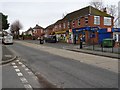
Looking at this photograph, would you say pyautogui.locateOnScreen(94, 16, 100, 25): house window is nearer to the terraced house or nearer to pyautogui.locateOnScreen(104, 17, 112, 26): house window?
the terraced house

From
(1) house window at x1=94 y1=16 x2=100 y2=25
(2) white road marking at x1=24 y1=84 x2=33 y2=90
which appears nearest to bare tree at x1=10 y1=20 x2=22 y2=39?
(1) house window at x1=94 y1=16 x2=100 y2=25

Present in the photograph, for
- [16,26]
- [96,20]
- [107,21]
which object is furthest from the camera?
[16,26]

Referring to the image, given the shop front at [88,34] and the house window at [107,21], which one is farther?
Answer: the house window at [107,21]

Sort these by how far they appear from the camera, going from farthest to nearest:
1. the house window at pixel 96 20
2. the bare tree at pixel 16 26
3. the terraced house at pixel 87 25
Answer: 1. the bare tree at pixel 16 26
2. the house window at pixel 96 20
3. the terraced house at pixel 87 25

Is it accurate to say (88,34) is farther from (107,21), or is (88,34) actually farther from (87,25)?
(107,21)

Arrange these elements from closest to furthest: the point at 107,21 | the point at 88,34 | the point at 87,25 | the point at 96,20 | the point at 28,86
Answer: the point at 28,86, the point at 88,34, the point at 87,25, the point at 96,20, the point at 107,21

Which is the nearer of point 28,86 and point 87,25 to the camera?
point 28,86

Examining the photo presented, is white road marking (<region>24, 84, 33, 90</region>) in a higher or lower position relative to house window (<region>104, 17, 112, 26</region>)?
lower

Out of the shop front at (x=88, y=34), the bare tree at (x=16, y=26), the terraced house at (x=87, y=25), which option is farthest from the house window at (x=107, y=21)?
the bare tree at (x=16, y=26)

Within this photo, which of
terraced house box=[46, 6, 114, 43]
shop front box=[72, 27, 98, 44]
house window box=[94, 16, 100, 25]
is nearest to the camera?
shop front box=[72, 27, 98, 44]

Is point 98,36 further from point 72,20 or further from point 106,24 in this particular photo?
point 72,20

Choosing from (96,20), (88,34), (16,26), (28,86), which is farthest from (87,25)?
(16,26)

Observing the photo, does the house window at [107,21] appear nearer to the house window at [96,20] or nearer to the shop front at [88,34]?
the house window at [96,20]

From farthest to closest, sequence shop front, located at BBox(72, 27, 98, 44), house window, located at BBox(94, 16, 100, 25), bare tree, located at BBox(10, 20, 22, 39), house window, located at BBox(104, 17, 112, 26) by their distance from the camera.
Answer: bare tree, located at BBox(10, 20, 22, 39) → house window, located at BBox(104, 17, 112, 26) → house window, located at BBox(94, 16, 100, 25) → shop front, located at BBox(72, 27, 98, 44)
